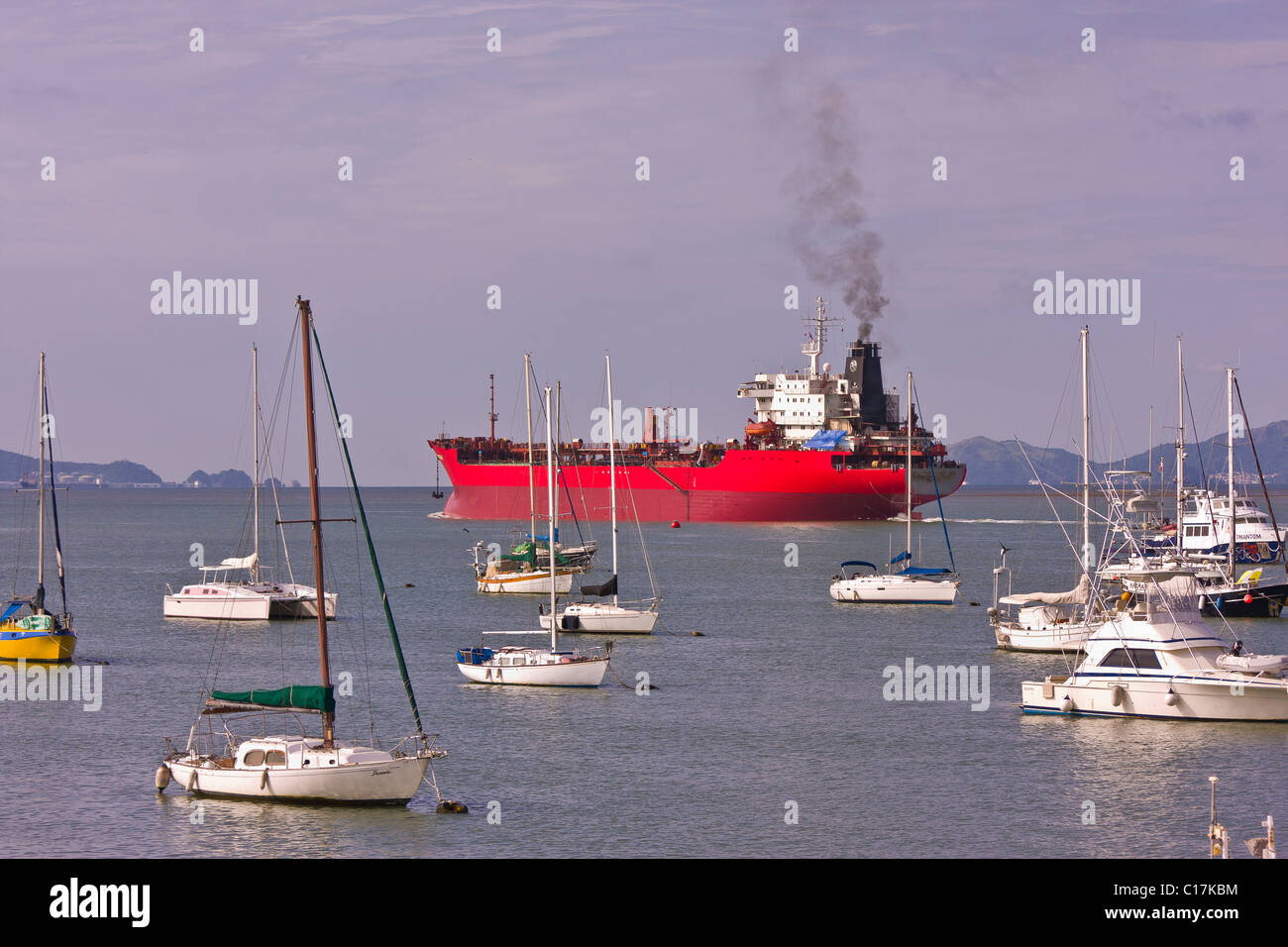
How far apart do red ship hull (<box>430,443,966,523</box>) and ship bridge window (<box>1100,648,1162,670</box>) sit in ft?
238

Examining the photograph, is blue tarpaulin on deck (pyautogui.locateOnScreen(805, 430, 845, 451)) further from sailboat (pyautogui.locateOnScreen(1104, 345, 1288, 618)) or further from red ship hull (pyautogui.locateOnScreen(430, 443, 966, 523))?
sailboat (pyautogui.locateOnScreen(1104, 345, 1288, 618))

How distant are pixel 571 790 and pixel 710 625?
2536cm

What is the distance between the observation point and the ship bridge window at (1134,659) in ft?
91.0

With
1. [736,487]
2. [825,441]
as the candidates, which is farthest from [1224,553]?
[736,487]

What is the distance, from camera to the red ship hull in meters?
105

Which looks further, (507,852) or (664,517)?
(664,517)

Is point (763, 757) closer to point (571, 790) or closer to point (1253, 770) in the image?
point (571, 790)

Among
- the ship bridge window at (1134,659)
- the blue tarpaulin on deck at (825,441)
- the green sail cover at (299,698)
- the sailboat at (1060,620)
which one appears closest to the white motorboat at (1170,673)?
the ship bridge window at (1134,659)

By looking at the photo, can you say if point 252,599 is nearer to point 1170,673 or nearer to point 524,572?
point 524,572

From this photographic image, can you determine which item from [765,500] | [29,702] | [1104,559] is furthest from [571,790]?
[765,500]

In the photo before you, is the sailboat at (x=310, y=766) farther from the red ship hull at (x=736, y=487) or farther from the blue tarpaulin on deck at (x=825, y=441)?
the blue tarpaulin on deck at (x=825, y=441)

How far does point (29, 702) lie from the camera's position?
31.2 meters

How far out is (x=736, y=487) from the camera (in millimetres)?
109062

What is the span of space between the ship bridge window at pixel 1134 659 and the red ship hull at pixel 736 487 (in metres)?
72.7
